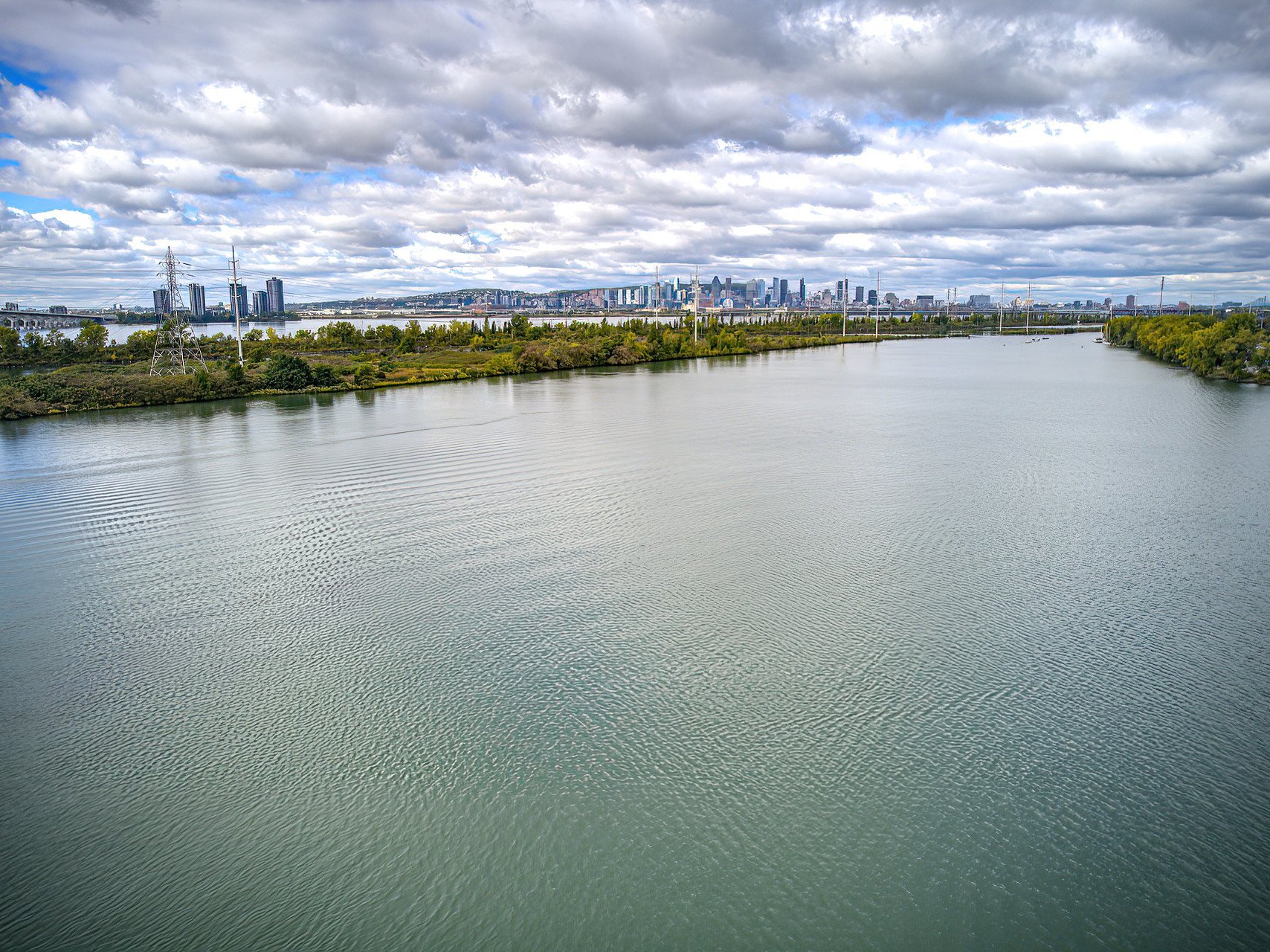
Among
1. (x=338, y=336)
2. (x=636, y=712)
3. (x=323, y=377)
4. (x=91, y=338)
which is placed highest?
(x=338, y=336)

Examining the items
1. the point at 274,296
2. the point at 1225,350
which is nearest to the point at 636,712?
the point at 1225,350

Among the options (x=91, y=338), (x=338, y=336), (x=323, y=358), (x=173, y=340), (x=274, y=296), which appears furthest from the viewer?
(x=274, y=296)

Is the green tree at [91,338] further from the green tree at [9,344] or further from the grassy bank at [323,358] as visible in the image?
the green tree at [9,344]

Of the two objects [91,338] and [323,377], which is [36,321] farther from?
[323,377]

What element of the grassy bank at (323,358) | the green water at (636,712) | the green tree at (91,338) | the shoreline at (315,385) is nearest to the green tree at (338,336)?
the grassy bank at (323,358)

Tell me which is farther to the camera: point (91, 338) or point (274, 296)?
point (274, 296)

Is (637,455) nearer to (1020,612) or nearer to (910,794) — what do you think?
(1020,612)
